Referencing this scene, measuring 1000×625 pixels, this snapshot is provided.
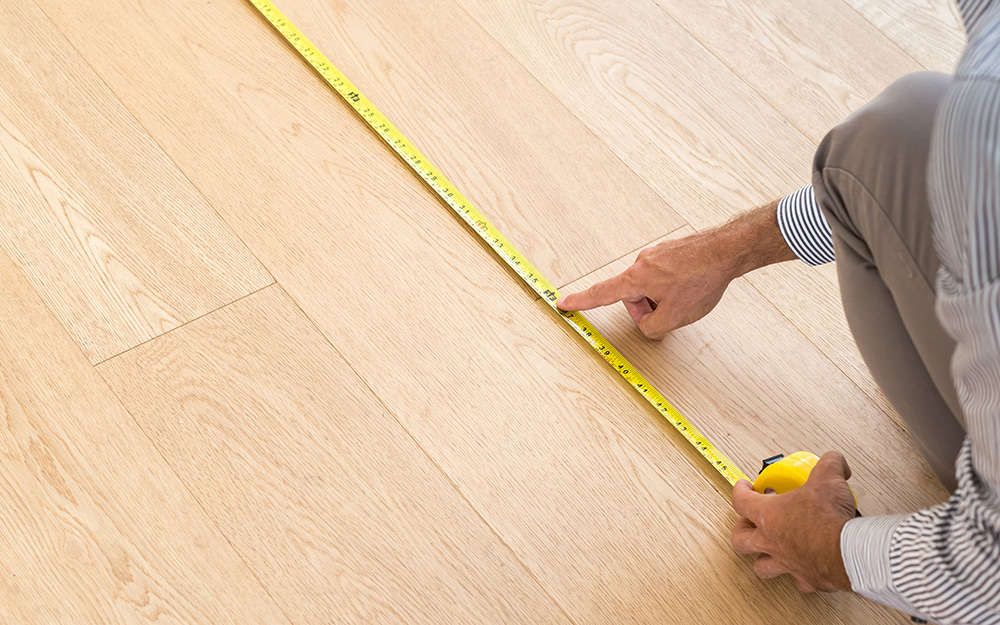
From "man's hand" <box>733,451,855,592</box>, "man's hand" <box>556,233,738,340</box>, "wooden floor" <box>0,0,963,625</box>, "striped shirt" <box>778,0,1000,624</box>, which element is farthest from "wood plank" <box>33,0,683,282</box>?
"striped shirt" <box>778,0,1000,624</box>

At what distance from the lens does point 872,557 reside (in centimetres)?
108

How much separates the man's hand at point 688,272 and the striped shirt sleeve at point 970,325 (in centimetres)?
55

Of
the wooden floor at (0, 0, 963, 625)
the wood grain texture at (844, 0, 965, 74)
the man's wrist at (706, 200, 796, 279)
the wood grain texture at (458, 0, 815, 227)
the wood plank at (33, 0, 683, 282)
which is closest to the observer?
the wooden floor at (0, 0, 963, 625)

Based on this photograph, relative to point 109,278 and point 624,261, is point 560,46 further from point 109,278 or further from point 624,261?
point 109,278

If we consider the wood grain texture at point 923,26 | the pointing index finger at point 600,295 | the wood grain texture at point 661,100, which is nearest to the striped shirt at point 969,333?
the pointing index finger at point 600,295

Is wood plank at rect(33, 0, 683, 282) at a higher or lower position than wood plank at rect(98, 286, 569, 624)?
higher

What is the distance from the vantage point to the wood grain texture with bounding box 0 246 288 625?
4.07ft

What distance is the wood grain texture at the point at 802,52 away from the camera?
198 cm

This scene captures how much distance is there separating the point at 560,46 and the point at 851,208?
96 cm

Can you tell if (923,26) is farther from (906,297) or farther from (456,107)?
(906,297)

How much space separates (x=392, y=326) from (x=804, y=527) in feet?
2.26

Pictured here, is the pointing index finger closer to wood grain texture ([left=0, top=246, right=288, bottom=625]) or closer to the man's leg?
the man's leg

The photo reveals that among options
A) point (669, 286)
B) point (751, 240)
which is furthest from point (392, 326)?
point (751, 240)

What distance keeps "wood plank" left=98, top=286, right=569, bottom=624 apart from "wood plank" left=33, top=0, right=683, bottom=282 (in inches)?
15.5
